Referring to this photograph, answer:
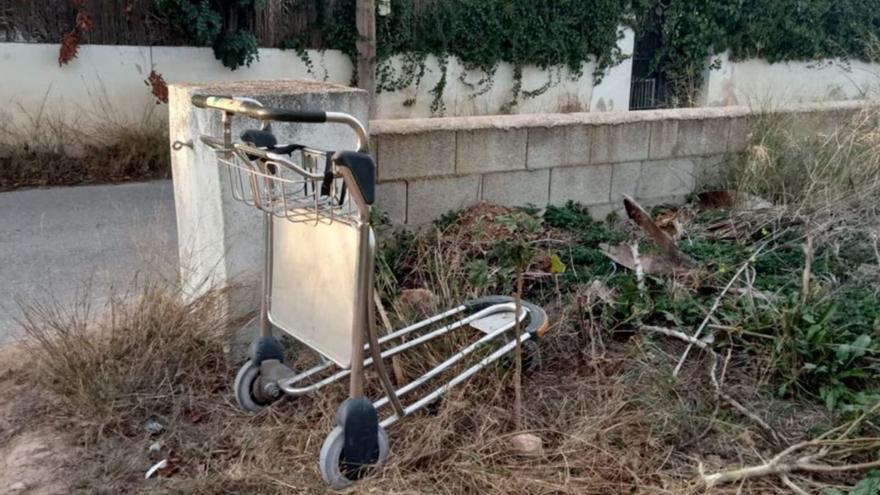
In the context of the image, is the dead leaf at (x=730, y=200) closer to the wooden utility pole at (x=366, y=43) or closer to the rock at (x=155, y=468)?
the rock at (x=155, y=468)

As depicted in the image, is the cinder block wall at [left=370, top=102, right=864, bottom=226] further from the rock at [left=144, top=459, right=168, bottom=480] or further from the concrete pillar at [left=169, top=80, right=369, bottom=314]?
the rock at [left=144, top=459, right=168, bottom=480]

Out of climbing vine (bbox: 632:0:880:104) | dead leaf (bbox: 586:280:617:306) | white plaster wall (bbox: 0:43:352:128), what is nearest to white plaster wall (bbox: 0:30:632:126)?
white plaster wall (bbox: 0:43:352:128)

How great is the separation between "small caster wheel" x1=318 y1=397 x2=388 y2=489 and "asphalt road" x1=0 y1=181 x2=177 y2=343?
1401 mm

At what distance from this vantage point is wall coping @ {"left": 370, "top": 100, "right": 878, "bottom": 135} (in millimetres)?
4191

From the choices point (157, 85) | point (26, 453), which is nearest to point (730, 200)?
point (26, 453)

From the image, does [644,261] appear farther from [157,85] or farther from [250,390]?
[157,85]

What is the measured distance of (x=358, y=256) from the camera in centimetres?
232

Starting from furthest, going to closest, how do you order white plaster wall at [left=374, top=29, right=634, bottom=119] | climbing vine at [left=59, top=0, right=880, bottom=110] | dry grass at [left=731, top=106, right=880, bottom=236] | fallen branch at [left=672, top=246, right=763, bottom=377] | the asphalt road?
white plaster wall at [left=374, top=29, right=634, bottom=119], climbing vine at [left=59, top=0, right=880, bottom=110], dry grass at [left=731, top=106, right=880, bottom=236], the asphalt road, fallen branch at [left=672, top=246, right=763, bottom=377]

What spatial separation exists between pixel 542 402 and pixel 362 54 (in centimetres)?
688

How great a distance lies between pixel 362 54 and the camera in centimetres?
912

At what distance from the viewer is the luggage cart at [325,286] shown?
2.31 metres

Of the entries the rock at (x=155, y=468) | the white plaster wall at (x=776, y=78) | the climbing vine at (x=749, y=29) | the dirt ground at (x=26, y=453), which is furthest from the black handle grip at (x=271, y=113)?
the white plaster wall at (x=776, y=78)

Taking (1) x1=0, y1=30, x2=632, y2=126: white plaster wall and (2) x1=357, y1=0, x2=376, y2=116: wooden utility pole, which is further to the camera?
(2) x1=357, y1=0, x2=376, y2=116: wooden utility pole

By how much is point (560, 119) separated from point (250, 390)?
8.83 feet
